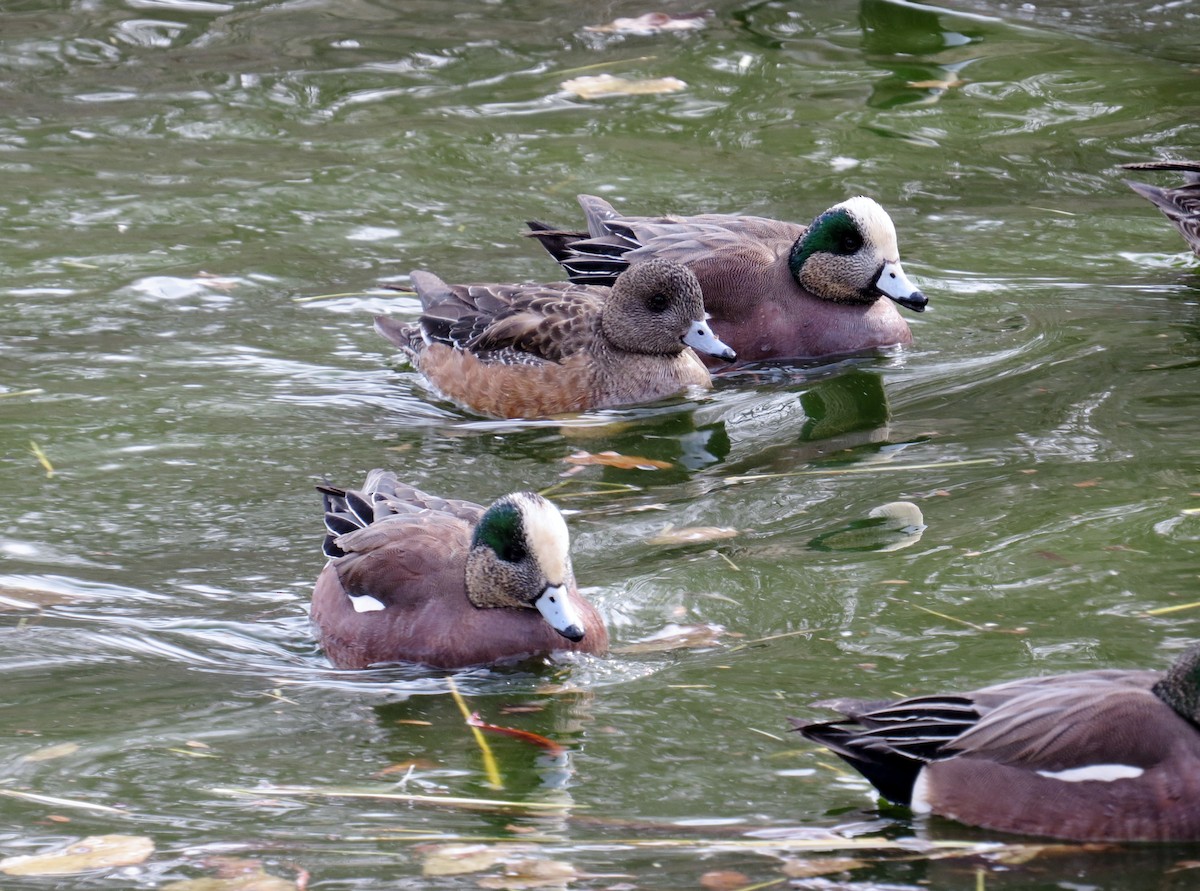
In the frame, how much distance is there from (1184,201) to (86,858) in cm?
713

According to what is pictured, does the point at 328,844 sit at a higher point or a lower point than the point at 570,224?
lower

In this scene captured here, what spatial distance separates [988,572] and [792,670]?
38.0 inches

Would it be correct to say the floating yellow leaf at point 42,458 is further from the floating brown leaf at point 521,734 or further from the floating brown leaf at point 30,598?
the floating brown leaf at point 521,734

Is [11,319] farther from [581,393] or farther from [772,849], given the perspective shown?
[772,849]

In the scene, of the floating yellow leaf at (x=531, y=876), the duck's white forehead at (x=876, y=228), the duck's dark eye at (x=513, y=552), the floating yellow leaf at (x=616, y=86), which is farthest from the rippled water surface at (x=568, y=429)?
the duck's white forehead at (x=876, y=228)

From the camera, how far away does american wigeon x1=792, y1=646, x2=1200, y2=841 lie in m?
4.18

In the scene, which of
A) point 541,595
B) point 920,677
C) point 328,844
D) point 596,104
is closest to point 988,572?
point 920,677

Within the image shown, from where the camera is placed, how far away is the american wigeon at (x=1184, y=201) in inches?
372

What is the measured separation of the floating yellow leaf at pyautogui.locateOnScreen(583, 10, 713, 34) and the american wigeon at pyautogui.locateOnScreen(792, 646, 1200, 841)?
10.1 m

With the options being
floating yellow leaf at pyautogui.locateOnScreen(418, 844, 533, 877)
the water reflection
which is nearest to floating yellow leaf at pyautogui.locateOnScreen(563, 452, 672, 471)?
floating yellow leaf at pyautogui.locateOnScreen(418, 844, 533, 877)

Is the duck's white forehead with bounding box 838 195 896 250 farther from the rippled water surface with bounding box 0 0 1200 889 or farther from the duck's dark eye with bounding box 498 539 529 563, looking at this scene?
the duck's dark eye with bounding box 498 539 529 563

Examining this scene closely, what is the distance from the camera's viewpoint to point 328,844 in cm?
430

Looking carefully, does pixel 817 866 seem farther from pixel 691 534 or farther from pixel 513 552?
pixel 691 534

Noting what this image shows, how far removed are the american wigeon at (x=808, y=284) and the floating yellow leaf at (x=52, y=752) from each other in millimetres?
4643
